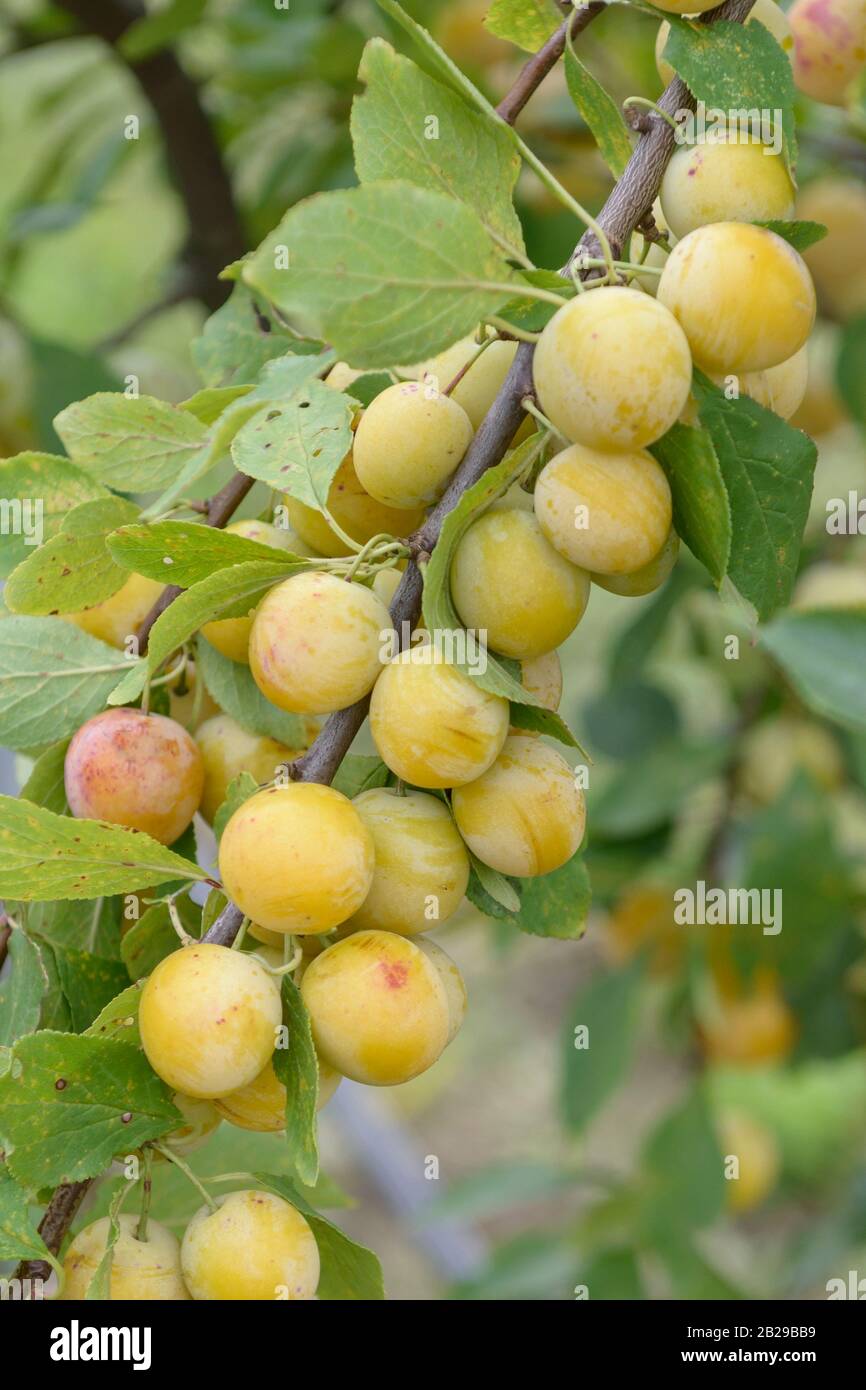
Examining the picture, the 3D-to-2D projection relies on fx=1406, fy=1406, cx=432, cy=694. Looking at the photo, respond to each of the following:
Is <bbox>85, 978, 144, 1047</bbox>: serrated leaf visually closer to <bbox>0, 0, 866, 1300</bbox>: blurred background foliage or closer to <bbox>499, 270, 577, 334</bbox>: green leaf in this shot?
<bbox>499, 270, 577, 334</bbox>: green leaf

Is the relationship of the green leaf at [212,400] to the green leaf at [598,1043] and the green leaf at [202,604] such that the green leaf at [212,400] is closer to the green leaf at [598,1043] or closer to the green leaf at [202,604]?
the green leaf at [202,604]

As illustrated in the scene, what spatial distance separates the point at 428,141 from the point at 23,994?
25 centimetres

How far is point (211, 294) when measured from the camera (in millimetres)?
872

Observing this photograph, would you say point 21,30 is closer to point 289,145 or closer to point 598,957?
point 289,145

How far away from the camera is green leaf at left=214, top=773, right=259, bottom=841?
1.18 ft

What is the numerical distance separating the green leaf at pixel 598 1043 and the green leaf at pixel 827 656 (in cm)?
70

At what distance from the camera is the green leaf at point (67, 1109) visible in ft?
1.12

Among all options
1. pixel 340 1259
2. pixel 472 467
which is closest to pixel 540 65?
pixel 472 467

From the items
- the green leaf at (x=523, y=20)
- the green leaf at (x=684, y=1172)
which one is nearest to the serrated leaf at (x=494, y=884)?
the green leaf at (x=523, y=20)

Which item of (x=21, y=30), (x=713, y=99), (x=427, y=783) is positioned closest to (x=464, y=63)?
(x=21, y=30)

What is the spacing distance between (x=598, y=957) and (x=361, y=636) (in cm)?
155

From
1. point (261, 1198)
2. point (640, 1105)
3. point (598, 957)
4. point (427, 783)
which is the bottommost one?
point (640, 1105)

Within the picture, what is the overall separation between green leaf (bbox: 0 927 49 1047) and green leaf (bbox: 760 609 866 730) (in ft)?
0.72

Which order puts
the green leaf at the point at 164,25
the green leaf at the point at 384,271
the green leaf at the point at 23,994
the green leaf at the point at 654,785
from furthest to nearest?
the green leaf at the point at 654,785 < the green leaf at the point at 164,25 < the green leaf at the point at 23,994 < the green leaf at the point at 384,271
